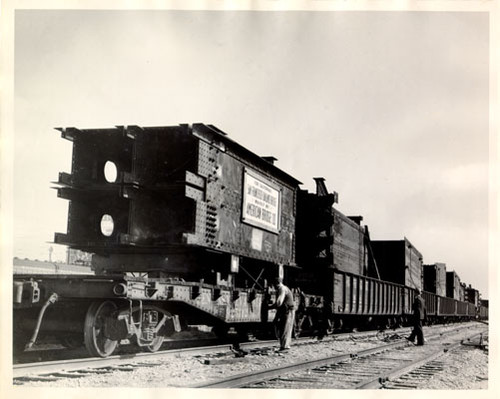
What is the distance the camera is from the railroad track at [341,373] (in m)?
7.66

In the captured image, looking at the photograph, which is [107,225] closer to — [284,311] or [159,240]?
[159,240]

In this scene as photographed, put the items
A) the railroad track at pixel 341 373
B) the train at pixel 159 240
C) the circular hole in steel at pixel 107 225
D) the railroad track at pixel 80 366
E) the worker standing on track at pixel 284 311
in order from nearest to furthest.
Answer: the railroad track at pixel 80 366
the railroad track at pixel 341 373
the train at pixel 159 240
the circular hole in steel at pixel 107 225
the worker standing on track at pixel 284 311

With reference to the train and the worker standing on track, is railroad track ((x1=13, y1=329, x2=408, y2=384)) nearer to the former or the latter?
the train

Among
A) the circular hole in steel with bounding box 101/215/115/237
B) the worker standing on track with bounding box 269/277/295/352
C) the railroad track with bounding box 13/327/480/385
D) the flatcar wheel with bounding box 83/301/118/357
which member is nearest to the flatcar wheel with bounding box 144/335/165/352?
the railroad track with bounding box 13/327/480/385

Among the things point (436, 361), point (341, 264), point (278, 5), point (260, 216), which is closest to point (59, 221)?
point (260, 216)

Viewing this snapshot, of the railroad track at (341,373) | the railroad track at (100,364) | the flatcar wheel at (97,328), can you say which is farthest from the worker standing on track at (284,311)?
the flatcar wheel at (97,328)

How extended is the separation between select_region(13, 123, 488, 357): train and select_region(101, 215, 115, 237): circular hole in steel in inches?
1.0

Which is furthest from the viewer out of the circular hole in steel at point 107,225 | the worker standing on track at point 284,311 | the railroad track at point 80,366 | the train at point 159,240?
the worker standing on track at point 284,311

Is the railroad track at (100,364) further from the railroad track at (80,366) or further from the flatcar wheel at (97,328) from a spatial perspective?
the flatcar wheel at (97,328)

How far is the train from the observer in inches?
341

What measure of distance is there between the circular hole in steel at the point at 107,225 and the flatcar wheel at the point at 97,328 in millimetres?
1932

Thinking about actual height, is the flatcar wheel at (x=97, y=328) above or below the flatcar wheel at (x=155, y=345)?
above

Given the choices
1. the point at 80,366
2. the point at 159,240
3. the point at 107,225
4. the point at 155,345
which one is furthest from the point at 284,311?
the point at 80,366

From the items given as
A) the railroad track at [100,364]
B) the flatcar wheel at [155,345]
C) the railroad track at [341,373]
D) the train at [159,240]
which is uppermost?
the train at [159,240]
